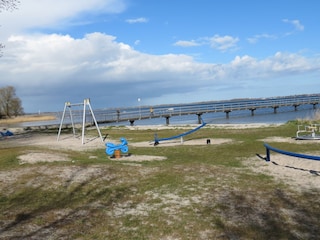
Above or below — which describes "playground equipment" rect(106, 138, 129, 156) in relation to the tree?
below

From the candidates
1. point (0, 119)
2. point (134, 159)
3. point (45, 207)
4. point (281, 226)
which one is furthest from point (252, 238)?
point (0, 119)

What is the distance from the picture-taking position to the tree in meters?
88.8

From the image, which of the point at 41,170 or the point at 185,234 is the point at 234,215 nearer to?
the point at 185,234

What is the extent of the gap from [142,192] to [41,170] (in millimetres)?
4405

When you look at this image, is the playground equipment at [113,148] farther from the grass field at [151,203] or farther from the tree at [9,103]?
the tree at [9,103]

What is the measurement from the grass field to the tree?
82428 mm

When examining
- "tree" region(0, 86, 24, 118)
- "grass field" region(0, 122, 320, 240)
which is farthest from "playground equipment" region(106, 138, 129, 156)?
"tree" region(0, 86, 24, 118)

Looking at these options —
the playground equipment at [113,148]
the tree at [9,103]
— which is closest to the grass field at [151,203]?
the playground equipment at [113,148]

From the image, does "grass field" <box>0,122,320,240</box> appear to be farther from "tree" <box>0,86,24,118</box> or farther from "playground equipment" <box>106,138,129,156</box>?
"tree" <box>0,86,24,118</box>

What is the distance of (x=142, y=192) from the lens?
986cm

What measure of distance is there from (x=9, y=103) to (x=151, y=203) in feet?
302

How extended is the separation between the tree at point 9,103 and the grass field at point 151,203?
8243 centimetres

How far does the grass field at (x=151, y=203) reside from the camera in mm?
6961

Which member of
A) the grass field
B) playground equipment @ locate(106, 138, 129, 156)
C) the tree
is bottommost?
the grass field
